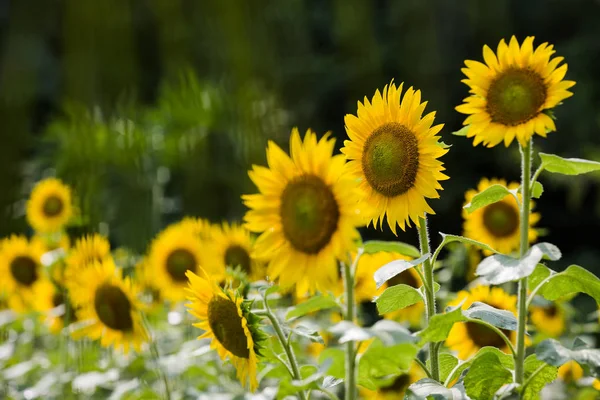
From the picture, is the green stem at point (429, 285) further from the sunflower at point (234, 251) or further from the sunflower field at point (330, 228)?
the sunflower at point (234, 251)

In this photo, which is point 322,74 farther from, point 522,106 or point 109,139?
point 522,106

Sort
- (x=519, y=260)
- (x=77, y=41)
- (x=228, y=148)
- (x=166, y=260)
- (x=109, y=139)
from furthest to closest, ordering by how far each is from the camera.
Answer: (x=77, y=41) → (x=228, y=148) → (x=109, y=139) → (x=166, y=260) → (x=519, y=260)

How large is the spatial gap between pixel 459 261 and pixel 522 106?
823 mm

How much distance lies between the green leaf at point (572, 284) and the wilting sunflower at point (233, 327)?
0.28m

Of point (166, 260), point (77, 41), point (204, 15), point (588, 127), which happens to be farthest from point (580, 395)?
point (77, 41)

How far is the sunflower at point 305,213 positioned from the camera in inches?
25.7

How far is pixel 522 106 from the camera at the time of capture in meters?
0.71

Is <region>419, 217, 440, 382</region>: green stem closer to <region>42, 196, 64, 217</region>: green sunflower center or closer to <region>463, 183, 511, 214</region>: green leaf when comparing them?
<region>463, 183, 511, 214</region>: green leaf

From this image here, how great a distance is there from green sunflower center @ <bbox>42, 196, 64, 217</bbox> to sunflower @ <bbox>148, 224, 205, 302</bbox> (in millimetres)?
424

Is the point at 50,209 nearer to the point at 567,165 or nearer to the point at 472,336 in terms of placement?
the point at 472,336

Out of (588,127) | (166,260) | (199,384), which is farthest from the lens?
(588,127)

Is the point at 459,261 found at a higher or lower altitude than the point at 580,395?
higher

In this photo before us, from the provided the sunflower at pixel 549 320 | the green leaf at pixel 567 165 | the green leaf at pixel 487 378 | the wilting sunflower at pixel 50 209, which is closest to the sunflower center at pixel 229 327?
the green leaf at pixel 487 378

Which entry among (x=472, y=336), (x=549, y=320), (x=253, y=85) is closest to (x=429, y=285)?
(x=472, y=336)
